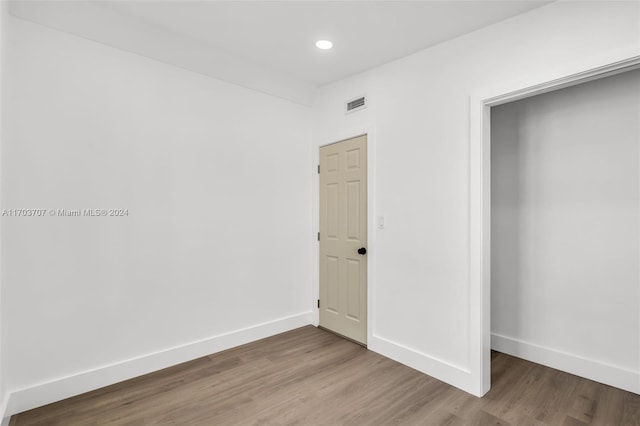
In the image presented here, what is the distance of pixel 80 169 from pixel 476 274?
10.5 feet

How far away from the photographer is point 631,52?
1907 mm

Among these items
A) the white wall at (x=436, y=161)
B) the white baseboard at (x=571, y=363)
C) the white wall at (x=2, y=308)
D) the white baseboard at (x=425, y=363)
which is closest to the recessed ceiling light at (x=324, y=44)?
the white wall at (x=436, y=161)

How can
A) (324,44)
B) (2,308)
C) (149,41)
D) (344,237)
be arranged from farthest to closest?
(344,237)
(324,44)
(149,41)
(2,308)

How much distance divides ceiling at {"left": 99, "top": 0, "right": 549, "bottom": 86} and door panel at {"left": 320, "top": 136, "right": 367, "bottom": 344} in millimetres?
925

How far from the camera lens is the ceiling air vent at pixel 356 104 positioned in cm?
342

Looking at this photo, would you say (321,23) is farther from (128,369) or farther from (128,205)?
(128,369)

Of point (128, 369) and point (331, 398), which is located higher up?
point (128, 369)

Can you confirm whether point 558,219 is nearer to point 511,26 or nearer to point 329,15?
point 511,26

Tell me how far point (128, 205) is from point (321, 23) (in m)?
2.19

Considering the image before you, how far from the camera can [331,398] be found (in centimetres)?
243

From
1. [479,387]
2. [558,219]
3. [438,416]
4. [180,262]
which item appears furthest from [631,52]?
[180,262]

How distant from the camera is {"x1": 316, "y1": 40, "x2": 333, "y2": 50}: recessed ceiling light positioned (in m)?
2.87

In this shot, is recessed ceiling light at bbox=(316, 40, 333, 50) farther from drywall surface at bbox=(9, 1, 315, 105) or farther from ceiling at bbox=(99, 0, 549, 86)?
drywall surface at bbox=(9, 1, 315, 105)

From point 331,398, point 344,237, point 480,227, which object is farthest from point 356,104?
point 331,398
